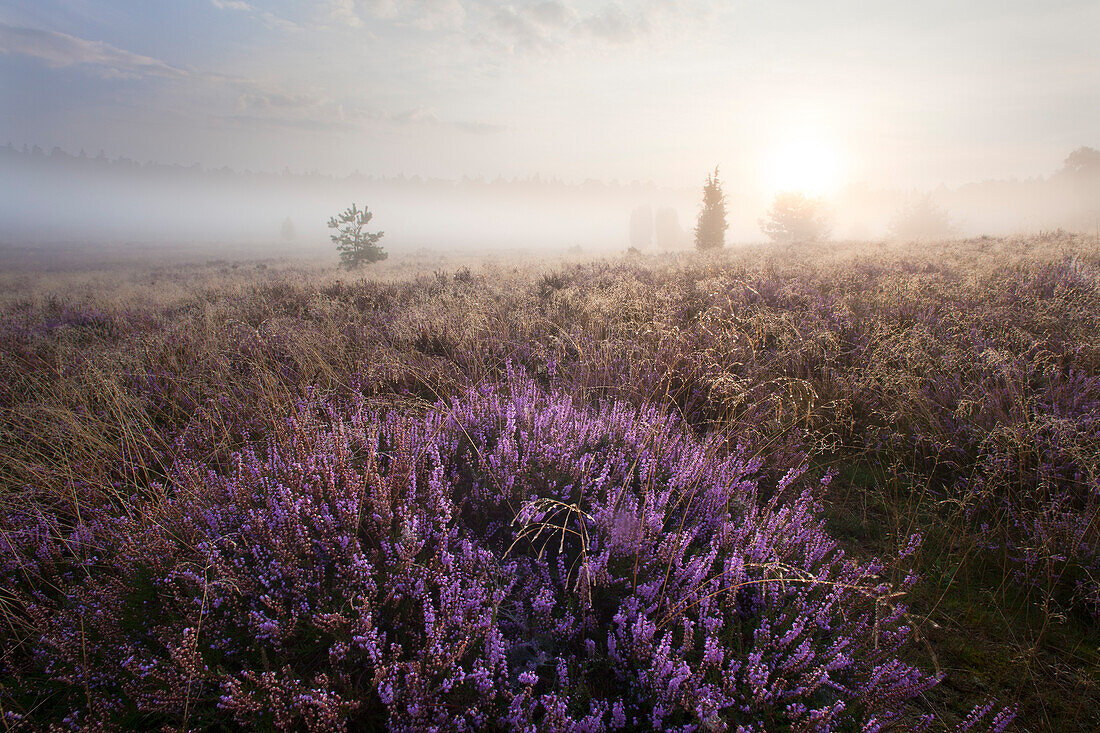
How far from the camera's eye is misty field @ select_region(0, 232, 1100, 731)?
1.40 m

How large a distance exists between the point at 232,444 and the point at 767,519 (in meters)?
3.17

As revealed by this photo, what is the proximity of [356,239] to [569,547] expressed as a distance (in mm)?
25437

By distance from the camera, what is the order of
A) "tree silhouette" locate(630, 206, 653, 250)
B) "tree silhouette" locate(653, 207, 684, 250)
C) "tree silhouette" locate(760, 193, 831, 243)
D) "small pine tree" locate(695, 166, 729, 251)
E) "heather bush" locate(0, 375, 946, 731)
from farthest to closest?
"tree silhouette" locate(630, 206, 653, 250), "tree silhouette" locate(653, 207, 684, 250), "tree silhouette" locate(760, 193, 831, 243), "small pine tree" locate(695, 166, 729, 251), "heather bush" locate(0, 375, 946, 731)

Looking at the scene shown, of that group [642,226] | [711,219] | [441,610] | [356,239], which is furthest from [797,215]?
[642,226]

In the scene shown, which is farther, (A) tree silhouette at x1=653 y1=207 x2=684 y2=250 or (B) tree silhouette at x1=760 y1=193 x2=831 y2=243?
(A) tree silhouette at x1=653 y1=207 x2=684 y2=250

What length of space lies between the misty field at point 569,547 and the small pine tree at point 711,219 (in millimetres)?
26044

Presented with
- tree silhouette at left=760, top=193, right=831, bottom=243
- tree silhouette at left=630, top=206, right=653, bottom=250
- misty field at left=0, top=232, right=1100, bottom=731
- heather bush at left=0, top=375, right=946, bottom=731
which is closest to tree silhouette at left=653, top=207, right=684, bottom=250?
tree silhouette at left=630, top=206, right=653, bottom=250

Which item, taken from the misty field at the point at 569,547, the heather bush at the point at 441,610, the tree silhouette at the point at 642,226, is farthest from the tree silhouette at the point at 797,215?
the tree silhouette at the point at 642,226

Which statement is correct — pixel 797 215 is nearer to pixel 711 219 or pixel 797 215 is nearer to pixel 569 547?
pixel 711 219

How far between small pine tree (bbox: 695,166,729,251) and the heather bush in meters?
28.6

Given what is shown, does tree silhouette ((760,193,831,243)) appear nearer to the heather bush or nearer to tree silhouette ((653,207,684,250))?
the heather bush

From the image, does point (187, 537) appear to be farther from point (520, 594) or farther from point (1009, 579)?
point (1009, 579)

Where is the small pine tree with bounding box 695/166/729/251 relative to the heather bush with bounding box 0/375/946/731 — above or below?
above

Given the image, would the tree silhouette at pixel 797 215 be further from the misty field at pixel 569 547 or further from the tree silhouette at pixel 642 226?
the tree silhouette at pixel 642 226
